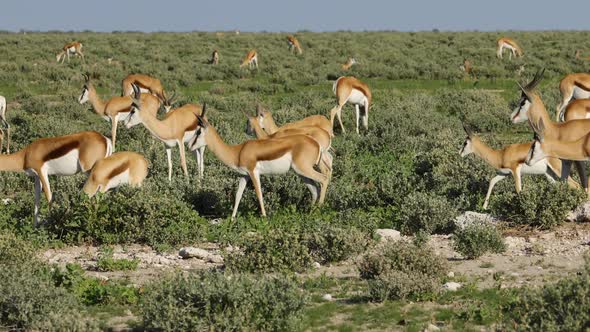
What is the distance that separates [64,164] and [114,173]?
0.65 metres

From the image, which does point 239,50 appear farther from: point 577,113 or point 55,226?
point 55,226

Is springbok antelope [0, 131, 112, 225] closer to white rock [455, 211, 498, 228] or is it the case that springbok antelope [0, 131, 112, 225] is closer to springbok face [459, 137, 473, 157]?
white rock [455, 211, 498, 228]

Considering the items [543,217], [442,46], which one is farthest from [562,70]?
[543,217]

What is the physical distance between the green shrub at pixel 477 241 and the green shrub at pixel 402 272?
0.85 meters

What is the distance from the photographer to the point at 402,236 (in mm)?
9398

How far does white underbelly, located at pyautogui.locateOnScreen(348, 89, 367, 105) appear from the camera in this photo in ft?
60.2

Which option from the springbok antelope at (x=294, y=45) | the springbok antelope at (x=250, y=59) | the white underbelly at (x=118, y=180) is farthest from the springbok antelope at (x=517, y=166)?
the springbok antelope at (x=294, y=45)

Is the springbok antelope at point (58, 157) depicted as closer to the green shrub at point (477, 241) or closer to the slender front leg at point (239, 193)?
the slender front leg at point (239, 193)

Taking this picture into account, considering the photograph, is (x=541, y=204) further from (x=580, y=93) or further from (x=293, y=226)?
(x=580, y=93)

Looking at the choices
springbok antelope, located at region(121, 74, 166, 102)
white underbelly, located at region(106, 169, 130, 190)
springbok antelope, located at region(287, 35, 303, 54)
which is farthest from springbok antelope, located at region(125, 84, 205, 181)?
springbok antelope, located at region(287, 35, 303, 54)

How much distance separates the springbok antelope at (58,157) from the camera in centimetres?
975

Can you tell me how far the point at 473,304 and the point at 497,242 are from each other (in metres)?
2.05

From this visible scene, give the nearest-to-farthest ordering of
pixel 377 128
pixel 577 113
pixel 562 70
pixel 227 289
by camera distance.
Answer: pixel 227 289
pixel 577 113
pixel 377 128
pixel 562 70

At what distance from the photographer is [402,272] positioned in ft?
22.9
